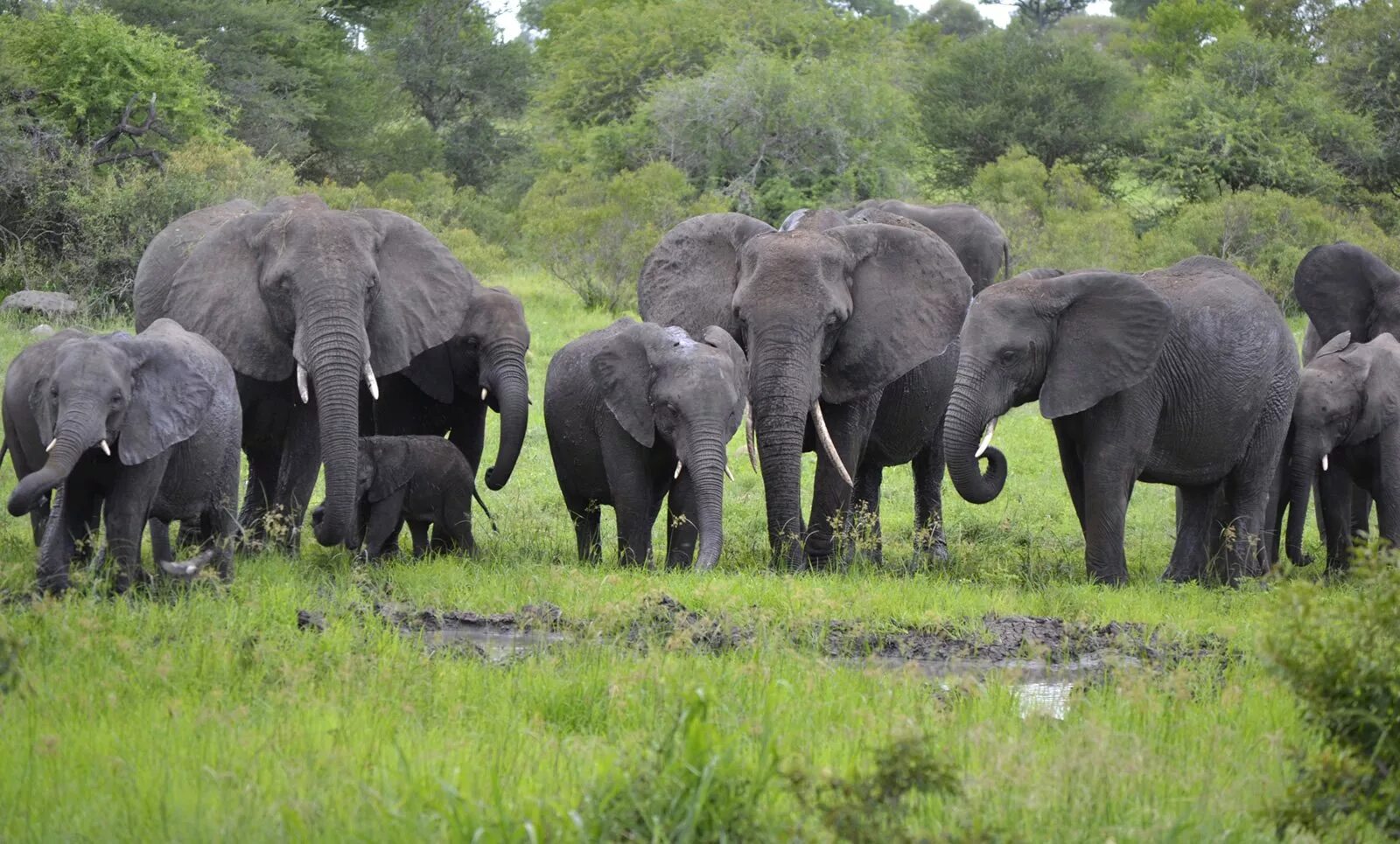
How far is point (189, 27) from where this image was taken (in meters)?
29.9

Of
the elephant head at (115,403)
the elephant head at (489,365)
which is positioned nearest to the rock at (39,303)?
the elephant head at (489,365)

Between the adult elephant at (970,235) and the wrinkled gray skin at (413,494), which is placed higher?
the adult elephant at (970,235)

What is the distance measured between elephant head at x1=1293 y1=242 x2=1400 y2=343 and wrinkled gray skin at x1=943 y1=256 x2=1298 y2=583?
2.70 metres

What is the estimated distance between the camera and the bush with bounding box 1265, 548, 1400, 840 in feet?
16.2

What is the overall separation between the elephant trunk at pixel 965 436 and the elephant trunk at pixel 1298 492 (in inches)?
98.4

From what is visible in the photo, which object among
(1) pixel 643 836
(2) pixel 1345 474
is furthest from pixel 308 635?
(2) pixel 1345 474

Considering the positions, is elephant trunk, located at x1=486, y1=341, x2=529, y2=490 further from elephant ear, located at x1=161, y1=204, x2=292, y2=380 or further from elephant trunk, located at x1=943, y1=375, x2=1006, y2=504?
elephant trunk, located at x1=943, y1=375, x2=1006, y2=504

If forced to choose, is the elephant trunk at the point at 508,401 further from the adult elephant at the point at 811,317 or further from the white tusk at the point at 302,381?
the white tusk at the point at 302,381

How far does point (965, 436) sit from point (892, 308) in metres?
1.02

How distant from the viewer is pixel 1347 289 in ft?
45.3

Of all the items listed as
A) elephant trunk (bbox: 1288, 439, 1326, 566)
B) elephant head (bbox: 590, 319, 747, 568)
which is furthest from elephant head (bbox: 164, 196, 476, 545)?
elephant trunk (bbox: 1288, 439, 1326, 566)

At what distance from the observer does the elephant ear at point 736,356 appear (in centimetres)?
962

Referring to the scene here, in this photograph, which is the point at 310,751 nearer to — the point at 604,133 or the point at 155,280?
the point at 155,280

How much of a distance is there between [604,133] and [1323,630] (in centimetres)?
2768
